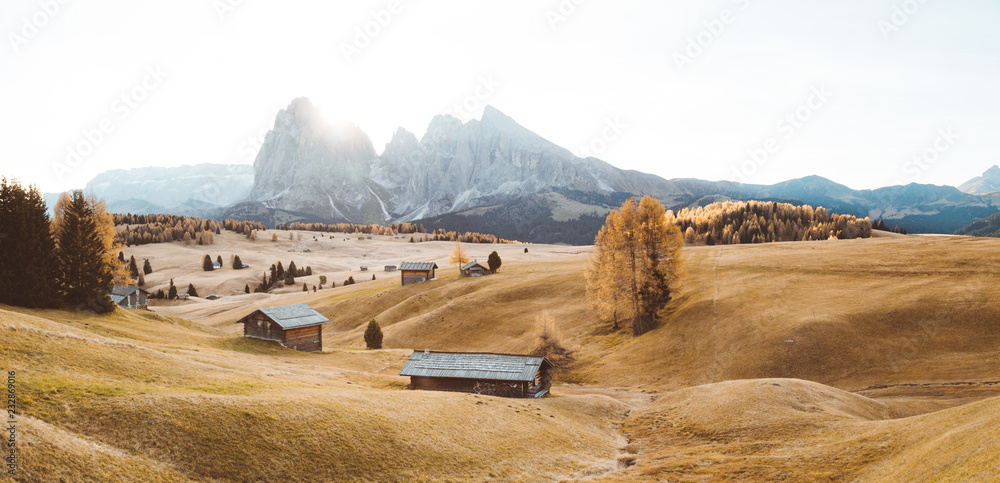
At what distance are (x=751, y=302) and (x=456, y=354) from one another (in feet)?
121

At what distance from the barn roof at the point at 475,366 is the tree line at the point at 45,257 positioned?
30.3 meters

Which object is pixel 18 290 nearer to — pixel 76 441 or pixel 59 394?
pixel 59 394

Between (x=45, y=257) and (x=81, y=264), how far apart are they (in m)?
3.22

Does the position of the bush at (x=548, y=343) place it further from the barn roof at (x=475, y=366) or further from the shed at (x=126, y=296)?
the shed at (x=126, y=296)

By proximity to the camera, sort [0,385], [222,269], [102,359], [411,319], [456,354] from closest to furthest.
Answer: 1. [0,385]
2. [102,359]
3. [456,354]
4. [411,319]
5. [222,269]

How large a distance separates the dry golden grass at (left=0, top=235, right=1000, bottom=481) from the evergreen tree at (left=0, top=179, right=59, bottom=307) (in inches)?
124

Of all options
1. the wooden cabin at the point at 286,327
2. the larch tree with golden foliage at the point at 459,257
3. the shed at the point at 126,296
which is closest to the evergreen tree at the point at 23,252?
the wooden cabin at the point at 286,327

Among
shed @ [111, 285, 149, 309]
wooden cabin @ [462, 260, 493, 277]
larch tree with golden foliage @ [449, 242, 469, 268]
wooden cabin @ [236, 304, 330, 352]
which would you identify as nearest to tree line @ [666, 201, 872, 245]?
wooden cabin @ [462, 260, 493, 277]

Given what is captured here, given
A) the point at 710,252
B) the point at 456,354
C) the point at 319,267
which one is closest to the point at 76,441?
the point at 456,354

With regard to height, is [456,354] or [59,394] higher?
[59,394]

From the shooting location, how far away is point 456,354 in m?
45.8

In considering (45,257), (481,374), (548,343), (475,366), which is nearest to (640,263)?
(548,343)

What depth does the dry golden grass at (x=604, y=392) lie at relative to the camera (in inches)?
747

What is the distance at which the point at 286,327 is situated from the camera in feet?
185
